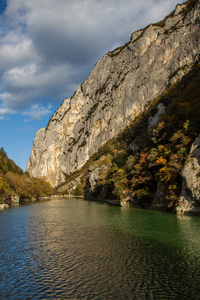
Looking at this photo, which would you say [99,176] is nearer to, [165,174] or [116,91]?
[165,174]

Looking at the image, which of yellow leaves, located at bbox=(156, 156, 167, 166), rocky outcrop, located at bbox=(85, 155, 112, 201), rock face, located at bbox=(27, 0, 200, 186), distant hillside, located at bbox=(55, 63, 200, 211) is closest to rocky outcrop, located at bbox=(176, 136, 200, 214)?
distant hillside, located at bbox=(55, 63, 200, 211)

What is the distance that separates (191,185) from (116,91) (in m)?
100

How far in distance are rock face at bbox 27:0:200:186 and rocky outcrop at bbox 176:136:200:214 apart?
59.4 metres

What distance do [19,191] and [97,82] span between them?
99308mm

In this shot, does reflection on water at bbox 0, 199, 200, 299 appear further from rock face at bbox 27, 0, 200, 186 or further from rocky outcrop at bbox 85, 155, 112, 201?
rock face at bbox 27, 0, 200, 186

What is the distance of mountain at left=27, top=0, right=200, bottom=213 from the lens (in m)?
84.8

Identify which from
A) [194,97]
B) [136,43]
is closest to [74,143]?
[136,43]

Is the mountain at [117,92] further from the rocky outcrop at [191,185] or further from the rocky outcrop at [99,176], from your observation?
the rocky outcrop at [191,185]

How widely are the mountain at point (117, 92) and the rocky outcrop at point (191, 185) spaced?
183 ft

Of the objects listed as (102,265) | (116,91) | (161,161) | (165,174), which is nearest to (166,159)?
(161,161)

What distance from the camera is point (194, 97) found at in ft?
103

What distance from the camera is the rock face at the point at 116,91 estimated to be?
85.2m

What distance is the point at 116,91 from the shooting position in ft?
386

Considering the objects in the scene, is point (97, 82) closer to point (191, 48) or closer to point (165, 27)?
point (165, 27)
